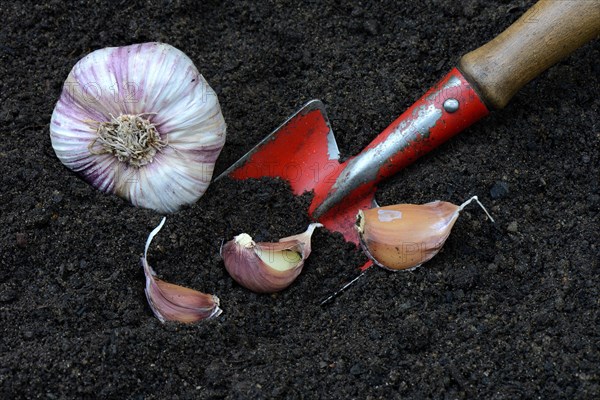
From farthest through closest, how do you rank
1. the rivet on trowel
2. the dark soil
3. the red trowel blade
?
1. the red trowel blade
2. the rivet on trowel
3. the dark soil

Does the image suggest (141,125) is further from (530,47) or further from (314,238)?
(530,47)

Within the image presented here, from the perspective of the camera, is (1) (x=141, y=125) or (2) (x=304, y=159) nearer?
(1) (x=141, y=125)

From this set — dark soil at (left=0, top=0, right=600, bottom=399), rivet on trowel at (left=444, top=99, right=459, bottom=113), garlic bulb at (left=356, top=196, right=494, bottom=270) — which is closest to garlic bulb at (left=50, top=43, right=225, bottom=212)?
dark soil at (left=0, top=0, right=600, bottom=399)

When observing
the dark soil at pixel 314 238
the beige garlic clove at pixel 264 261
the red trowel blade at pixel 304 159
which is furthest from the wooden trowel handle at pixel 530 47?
the beige garlic clove at pixel 264 261

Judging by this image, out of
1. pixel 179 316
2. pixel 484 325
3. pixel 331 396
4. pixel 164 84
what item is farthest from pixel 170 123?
pixel 484 325

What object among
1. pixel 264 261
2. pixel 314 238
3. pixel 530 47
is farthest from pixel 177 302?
pixel 530 47

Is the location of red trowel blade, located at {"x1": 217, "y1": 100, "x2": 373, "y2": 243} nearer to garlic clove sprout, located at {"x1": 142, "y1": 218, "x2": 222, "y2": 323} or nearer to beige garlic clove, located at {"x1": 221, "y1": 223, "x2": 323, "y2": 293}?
beige garlic clove, located at {"x1": 221, "y1": 223, "x2": 323, "y2": 293}

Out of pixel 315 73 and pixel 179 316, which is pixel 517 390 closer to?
pixel 179 316
